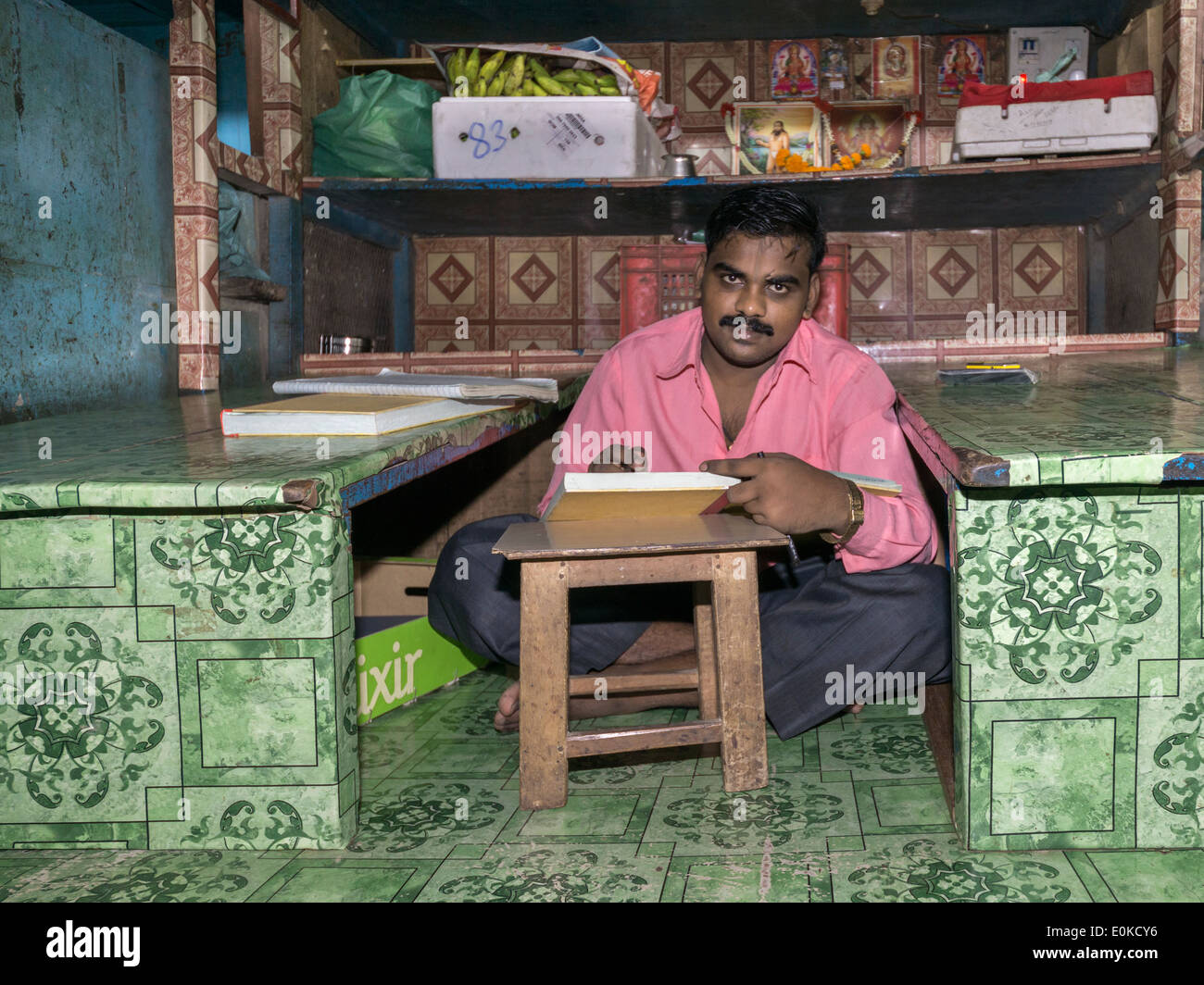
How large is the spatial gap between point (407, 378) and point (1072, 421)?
1.42 m

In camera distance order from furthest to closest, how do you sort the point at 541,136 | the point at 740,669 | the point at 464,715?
the point at 541,136 < the point at 464,715 < the point at 740,669

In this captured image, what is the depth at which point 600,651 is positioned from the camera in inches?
86.9

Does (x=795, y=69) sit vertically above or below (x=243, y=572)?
above

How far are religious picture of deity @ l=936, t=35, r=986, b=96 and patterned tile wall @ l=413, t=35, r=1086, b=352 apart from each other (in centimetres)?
3

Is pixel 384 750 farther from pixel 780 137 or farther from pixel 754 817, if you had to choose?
pixel 780 137

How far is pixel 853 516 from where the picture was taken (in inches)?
71.5

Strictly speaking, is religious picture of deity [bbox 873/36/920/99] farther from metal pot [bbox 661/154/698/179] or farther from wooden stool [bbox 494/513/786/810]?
wooden stool [bbox 494/513/786/810]

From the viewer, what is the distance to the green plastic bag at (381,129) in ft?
11.7

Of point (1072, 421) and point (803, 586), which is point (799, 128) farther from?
point (1072, 421)

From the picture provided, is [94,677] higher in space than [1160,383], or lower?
lower

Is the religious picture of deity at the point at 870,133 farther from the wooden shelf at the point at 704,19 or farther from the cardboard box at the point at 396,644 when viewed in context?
the cardboard box at the point at 396,644

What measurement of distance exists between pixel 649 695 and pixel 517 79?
220 cm

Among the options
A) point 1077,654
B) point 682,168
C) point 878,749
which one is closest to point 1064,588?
point 1077,654

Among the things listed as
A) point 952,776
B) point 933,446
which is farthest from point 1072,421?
point 952,776
